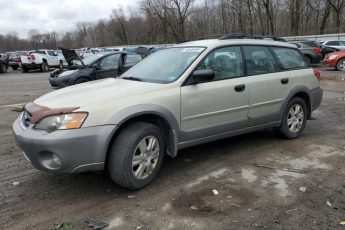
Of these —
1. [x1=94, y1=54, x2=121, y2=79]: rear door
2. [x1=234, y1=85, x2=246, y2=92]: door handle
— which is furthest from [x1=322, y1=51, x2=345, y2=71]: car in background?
[x1=234, y1=85, x2=246, y2=92]: door handle

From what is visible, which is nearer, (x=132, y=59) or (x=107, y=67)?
(x=107, y=67)

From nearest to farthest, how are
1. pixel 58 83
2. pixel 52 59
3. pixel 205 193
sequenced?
pixel 205 193 < pixel 58 83 < pixel 52 59

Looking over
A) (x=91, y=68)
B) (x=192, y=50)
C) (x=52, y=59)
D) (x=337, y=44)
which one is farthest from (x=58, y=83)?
(x=52, y=59)

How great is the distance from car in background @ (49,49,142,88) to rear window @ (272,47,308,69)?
6.46m

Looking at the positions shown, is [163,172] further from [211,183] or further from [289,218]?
[289,218]

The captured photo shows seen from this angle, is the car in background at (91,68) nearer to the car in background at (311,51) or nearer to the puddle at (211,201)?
the puddle at (211,201)

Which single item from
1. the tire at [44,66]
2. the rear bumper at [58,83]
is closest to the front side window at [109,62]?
the rear bumper at [58,83]

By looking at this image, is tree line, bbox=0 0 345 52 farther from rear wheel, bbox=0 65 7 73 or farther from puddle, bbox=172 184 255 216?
puddle, bbox=172 184 255 216

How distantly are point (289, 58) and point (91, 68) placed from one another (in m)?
7.18

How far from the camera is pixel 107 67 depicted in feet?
39.2

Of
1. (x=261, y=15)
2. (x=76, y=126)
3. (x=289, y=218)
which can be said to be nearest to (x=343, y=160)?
(x=289, y=218)

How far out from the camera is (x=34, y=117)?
3.88 m

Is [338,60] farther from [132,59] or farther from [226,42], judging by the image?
[226,42]

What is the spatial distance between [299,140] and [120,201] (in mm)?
3472
